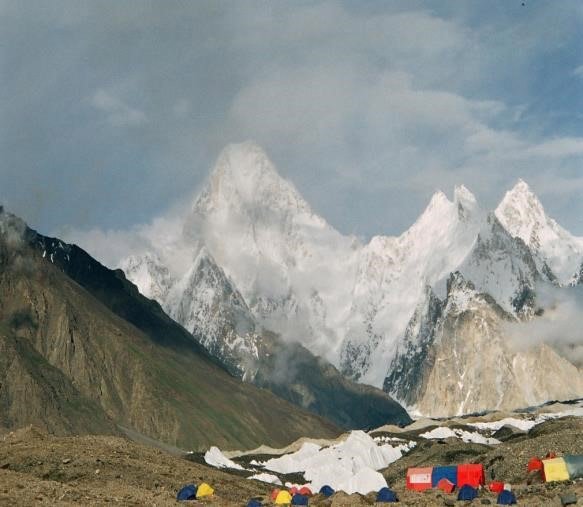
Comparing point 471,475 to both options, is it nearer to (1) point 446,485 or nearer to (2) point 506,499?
(1) point 446,485

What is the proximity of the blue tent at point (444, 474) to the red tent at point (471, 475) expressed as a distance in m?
0.50

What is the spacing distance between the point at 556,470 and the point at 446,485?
9164mm

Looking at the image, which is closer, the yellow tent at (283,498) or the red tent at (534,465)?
the yellow tent at (283,498)

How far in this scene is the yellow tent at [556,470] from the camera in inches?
2795

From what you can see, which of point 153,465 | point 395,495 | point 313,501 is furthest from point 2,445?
point 395,495

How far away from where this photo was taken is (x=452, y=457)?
125 m

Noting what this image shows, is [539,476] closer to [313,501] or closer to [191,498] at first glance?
[313,501]

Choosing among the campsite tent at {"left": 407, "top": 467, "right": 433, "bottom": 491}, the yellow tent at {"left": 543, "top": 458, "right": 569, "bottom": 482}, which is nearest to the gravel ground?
the yellow tent at {"left": 543, "top": 458, "right": 569, "bottom": 482}

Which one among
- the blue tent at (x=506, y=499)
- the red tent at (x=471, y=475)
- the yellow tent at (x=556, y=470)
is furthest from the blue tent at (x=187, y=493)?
the yellow tent at (x=556, y=470)

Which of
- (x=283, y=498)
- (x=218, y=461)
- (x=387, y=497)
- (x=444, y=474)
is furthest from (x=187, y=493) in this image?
(x=218, y=461)

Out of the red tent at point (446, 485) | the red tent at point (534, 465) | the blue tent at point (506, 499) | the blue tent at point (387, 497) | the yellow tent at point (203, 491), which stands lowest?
the yellow tent at point (203, 491)

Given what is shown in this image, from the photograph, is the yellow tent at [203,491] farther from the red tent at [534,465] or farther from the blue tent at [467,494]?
the red tent at [534,465]

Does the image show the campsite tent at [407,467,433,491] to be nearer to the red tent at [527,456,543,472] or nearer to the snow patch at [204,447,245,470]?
the red tent at [527,456,543,472]

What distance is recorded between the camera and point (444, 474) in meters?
79.5
